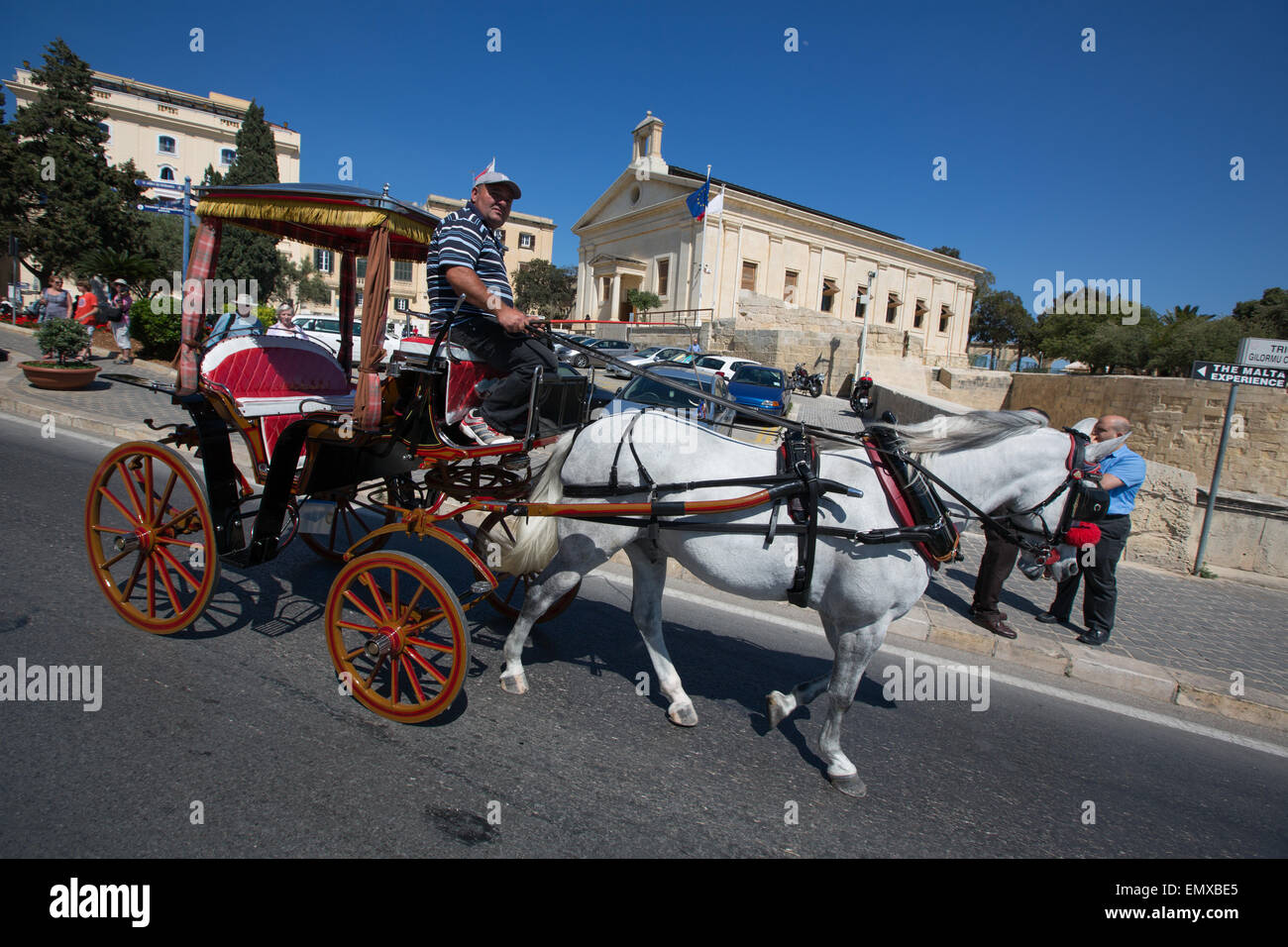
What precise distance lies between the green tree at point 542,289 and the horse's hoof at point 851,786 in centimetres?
5669

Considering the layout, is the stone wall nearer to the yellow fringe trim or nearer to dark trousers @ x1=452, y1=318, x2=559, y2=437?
dark trousers @ x1=452, y1=318, x2=559, y2=437

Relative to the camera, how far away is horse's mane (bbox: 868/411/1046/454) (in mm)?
3271

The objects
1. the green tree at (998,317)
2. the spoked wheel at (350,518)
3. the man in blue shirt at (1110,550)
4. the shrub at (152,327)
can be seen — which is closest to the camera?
the spoked wheel at (350,518)

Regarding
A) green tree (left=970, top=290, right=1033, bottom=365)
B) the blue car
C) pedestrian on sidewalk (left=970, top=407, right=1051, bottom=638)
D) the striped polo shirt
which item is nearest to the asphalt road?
pedestrian on sidewalk (left=970, top=407, right=1051, bottom=638)

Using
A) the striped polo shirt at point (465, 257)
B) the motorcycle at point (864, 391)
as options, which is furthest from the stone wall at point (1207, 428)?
the striped polo shirt at point (465, 257)

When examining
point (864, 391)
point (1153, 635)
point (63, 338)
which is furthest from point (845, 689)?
point (864, 391)

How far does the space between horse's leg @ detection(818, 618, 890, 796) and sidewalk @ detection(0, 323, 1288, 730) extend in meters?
2.19

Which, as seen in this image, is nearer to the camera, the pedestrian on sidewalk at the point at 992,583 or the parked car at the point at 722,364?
the pedestrian on sidewalk at the point at 992,583

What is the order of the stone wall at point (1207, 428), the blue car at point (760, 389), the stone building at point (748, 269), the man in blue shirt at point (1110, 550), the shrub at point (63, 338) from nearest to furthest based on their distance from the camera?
the man in blue shirt at point (1110, 550) → the shrub at point (63, 338) → the stone wall at point (1207, 428) → the blue car at point (760, 389) → the stone building at point (748, 269)

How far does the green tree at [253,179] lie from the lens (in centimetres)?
3375

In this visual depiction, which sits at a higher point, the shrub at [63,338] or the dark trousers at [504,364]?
the shrub at [63,338]

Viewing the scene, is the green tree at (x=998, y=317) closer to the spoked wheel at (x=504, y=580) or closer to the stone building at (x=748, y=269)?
the stone building at (x=748, y=269)
